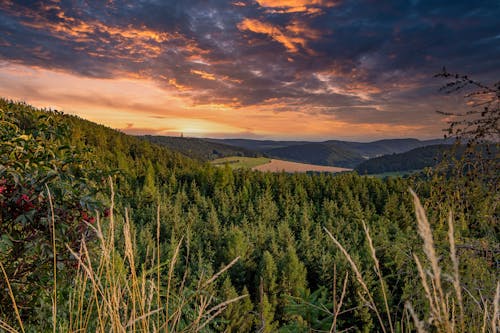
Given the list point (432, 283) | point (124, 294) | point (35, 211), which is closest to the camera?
point (432, 283)

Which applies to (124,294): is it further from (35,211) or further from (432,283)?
(432,283)

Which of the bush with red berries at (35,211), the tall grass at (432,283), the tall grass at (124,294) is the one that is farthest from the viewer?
the bush with red berries at (35,211)

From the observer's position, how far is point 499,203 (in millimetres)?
2754

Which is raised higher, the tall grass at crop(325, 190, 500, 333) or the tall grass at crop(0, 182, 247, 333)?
the tall grass at crop(325, 190, 500, 333)

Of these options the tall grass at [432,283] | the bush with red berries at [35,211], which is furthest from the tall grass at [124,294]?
the tall grass at [432,283]

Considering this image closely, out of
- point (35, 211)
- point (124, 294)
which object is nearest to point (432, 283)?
point (124, 294)

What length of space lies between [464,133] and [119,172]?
11.4 feet

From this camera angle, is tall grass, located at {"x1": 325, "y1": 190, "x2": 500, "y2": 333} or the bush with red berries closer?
tall grass, located at {"x1": 325, "y1": 190, "x2": 500, "y2": 333}

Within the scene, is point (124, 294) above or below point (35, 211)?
below

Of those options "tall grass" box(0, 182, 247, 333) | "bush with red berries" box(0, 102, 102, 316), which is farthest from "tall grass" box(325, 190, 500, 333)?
"bush with red berries" box(0, 102, 102, 316)

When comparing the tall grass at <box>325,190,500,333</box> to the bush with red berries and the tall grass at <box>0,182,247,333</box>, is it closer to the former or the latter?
the tall grass at <box>0,182,247,333</box>

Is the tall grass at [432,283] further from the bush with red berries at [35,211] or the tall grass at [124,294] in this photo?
the bush with red berries at [35,211]

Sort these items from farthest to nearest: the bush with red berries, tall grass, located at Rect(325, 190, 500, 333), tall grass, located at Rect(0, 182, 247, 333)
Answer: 1. the bush with red berries
2. tall grass, located at Rect(0, 182, 247, 333)
3. tall grass, located at Rect(325, 190, 500, 333)

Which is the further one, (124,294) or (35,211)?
(35,211)
